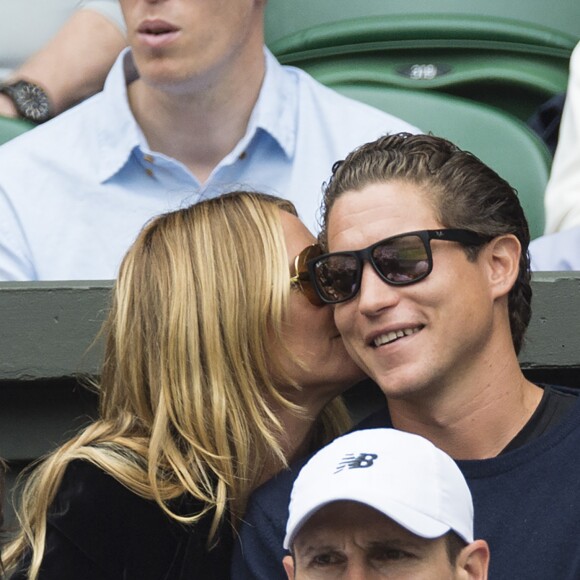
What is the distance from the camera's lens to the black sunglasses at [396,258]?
2467mm

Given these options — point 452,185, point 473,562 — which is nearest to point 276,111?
point 452,185

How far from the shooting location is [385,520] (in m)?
1.93

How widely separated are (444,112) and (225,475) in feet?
4.64

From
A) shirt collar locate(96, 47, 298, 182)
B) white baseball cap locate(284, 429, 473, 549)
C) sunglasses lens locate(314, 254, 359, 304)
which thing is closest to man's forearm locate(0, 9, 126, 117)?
shirt collar locate(96, 47, 298, 182)

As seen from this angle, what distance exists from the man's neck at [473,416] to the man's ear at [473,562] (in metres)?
0.52

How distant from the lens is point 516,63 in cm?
388

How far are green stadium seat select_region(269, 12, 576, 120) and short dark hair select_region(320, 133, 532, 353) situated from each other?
4.02ft

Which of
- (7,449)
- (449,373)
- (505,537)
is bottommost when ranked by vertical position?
(7,449)

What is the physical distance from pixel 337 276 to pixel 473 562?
2.42 feet

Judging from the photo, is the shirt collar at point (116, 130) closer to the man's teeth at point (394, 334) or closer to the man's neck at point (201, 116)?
the man's neck at point (201, 116)

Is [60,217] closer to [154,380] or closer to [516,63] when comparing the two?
[154,380]

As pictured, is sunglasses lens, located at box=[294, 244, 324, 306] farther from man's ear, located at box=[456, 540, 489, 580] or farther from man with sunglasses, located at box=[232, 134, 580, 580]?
man's ear, located at box=[456, 540, 489, 580]

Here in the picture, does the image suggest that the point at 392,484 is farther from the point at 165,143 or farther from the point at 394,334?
the point at 165,143

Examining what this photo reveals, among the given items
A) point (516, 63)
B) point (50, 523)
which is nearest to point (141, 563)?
point (50, 523)
